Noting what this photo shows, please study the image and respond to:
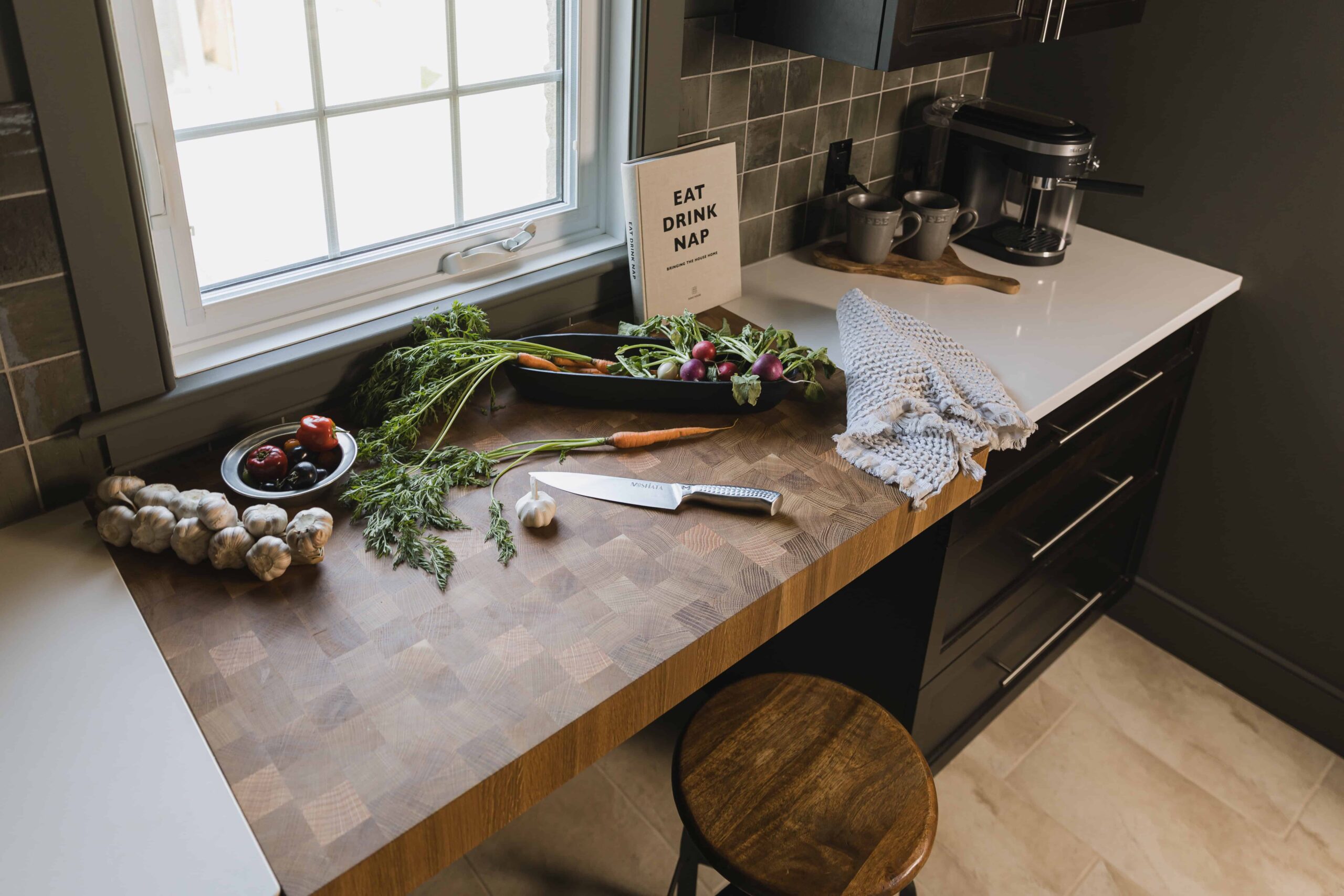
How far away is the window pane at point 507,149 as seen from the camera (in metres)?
1.64

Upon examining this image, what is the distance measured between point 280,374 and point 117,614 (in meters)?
0.41

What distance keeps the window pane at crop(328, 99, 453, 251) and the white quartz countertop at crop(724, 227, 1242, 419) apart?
23.2 inches

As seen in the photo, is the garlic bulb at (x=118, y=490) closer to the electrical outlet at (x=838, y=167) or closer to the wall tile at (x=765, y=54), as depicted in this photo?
the wall tile at (x=765, y=54)

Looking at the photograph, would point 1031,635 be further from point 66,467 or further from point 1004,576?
point 66,467

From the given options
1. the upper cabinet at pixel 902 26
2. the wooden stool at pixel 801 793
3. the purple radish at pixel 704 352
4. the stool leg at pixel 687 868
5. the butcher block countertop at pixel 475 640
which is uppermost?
the upper cabinet at pixel 902 26

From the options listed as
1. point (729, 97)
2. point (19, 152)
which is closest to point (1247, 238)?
point (729, 97)

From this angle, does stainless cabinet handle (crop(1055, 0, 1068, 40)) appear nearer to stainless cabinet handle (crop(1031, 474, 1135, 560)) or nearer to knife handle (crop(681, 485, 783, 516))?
stainless cabinet handle (crop(1031, 474, 1135, 560))

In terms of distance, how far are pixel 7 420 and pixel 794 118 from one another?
4.63 ft

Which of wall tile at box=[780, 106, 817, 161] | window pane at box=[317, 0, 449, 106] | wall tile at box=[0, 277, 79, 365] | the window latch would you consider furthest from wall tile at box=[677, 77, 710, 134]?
wall tile at box=[0, 277, 79, 365]

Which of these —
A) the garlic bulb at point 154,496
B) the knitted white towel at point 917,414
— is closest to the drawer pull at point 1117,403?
the knitted white towel at point 917,414

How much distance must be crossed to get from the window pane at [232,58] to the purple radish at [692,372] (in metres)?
0.66

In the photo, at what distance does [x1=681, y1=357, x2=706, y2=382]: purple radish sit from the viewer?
1.55m

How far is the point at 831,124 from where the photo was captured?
80.6 inches

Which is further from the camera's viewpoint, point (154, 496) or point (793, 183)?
point (793, 183)
